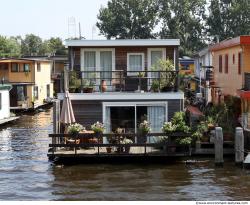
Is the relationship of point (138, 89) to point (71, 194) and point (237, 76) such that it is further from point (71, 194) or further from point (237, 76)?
point (71, 194)

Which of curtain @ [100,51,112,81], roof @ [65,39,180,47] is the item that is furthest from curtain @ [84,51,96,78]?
roof @ [65,39,180,47]

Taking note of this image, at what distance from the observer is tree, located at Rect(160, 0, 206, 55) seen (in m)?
98.6

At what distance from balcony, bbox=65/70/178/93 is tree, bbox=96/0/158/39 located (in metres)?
69.9

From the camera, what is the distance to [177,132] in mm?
23781

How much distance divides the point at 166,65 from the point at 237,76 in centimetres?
617

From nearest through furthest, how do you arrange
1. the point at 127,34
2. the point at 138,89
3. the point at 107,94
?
the point at 107,94 → the point at 138,89 → the point at 127,34

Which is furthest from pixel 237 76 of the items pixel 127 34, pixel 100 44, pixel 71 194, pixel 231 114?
pixel 127 34

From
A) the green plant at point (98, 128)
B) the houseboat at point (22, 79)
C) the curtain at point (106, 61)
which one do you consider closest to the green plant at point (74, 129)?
the green plant at point (98, 128)

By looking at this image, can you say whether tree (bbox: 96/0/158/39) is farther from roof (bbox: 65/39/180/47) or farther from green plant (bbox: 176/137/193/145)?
green plant (bbox: 176/137/193/145)

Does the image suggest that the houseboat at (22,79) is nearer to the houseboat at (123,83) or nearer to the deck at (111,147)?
the houseboat at (123,83)

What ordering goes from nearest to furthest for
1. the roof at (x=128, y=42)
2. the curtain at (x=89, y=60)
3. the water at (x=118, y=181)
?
the water at (x=118, y=181), the roof at (x=128, y=42), the curtain at (x=89, y=60)

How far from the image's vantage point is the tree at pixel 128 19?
323ft

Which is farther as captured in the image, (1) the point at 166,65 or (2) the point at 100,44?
(2) the point at 100,44

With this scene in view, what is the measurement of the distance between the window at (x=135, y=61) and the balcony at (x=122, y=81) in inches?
20.7
